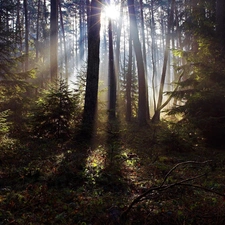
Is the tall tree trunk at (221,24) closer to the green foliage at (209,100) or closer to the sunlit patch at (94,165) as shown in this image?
the green foliage at (209,100)

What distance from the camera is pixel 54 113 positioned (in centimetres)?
957

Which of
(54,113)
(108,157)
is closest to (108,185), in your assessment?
(108,157)

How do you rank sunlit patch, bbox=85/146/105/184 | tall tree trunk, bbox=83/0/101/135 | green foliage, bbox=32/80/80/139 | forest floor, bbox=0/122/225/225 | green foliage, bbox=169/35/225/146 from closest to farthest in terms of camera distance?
1. forest floor, bbox=0/122/225/225
2. sunlit patch, bbox=85/146/105/184
3. green foliage, bbox=169/35/225/146
4. green foliage, bbox=32/80/80/139
5. tall tree trunk, bbox=83/0/101/135

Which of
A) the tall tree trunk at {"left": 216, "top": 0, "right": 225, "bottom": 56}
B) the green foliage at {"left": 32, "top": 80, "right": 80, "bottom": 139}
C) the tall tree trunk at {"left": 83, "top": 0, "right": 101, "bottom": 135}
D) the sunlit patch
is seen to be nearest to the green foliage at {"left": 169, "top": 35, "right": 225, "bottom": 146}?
the tall tree trunk at {"left": 216, "top": 0, "right": 225, "bottom": 56}

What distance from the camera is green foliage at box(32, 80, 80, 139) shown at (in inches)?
379

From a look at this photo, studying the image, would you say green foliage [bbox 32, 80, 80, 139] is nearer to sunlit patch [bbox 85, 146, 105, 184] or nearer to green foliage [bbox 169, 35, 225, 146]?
sunlit patch [bbox 85, 146, 105, 184]

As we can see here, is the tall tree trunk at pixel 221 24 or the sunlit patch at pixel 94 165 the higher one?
the tall tree trunk at pixel 221 24

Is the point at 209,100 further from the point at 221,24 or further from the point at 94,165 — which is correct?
the point at 94,165

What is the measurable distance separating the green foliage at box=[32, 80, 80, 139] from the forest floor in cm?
102

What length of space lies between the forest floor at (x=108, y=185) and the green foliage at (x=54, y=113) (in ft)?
3.35

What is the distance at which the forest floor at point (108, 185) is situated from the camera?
3705mm

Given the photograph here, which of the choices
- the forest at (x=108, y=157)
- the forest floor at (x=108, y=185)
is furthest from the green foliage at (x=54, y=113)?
the forest floor at (x=108, y=185)

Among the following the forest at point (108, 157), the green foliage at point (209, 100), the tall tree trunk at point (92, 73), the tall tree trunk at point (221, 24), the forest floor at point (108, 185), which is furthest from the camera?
the tall tree trunk at point (92, 73)

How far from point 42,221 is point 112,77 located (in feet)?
54.8
